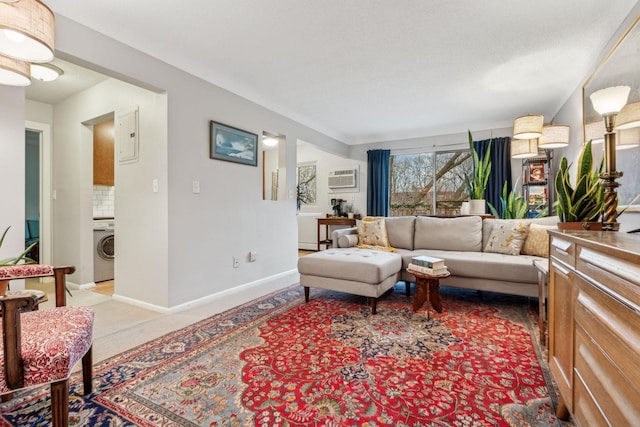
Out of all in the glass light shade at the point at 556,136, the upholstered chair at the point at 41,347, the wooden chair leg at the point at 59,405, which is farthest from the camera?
the glass light shade at the point at 556,136

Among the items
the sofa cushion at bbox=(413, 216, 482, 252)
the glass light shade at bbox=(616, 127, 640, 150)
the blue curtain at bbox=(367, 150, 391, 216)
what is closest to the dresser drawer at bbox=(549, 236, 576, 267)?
the glass light shade at bbox=(616, 127, 640, 150)

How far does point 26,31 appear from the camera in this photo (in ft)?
4.81

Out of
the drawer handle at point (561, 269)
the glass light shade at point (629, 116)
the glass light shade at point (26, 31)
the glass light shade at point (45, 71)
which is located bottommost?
the drawer handle at point (561, 269)

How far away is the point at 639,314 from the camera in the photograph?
0.70 metres

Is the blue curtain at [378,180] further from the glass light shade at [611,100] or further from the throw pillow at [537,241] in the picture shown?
the glass light shade at [611,100]

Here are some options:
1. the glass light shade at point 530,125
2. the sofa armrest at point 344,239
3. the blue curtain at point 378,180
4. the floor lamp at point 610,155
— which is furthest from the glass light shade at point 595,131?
the blue curtain at point 378,180

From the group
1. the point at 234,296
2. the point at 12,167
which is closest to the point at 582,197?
the point at 234,296

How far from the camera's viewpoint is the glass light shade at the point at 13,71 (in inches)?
64.1

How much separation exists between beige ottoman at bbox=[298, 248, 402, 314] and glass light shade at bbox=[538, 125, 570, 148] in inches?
81.1

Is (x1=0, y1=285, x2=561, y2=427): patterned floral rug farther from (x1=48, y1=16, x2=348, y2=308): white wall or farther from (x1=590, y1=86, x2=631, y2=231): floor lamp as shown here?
(x1=590, y1=86, x2=631, y2=231): floor lamp

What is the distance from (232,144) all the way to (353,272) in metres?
1.89

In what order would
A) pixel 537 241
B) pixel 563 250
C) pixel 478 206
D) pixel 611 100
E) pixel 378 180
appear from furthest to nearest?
pixel 378 180
pixel 478 206
pixel 537 241
pixel 611 100
pixel 563 250

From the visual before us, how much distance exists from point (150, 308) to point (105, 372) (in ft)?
3.89

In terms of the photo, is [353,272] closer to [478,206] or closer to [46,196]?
[478,206]
